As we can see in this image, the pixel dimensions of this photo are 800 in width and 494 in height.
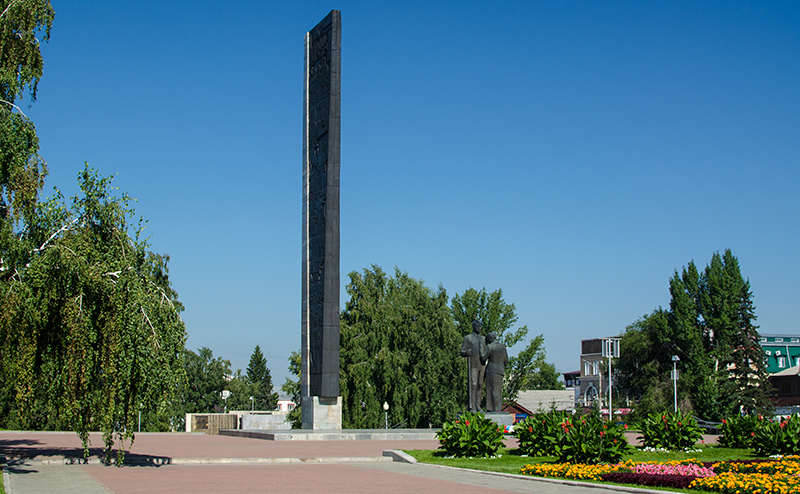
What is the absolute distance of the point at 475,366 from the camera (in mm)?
23719

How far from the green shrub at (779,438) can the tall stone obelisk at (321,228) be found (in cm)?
1586

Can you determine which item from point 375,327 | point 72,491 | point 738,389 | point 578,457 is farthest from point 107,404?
point 738,389

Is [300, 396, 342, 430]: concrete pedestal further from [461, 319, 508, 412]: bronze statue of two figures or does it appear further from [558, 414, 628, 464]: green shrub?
[558, 414, 628, 464]: green shrub

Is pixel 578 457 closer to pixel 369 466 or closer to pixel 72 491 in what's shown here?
pixel 369 466

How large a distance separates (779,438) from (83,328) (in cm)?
1533

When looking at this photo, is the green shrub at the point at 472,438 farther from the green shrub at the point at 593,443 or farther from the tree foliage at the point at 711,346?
the tree foliage at the point at 711,346

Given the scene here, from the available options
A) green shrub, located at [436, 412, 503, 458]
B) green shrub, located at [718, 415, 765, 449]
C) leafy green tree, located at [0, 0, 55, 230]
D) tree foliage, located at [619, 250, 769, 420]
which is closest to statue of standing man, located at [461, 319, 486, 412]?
green shrub, located at [436, 412, 503, 458]

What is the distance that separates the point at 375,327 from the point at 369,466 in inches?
1318

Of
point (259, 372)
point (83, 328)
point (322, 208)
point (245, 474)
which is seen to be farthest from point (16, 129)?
point (259, 372)

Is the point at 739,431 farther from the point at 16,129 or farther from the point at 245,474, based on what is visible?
A: the point at 16,129

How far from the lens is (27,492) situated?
12031 mm

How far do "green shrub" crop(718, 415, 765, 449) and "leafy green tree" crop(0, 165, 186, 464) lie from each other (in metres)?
14.3

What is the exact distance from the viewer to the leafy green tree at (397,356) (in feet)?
161

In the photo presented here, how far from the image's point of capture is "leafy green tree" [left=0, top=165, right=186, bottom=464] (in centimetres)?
1452
